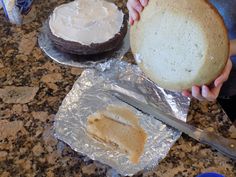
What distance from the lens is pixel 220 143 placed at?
0.79 meters

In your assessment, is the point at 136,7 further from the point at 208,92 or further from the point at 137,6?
the point at 208,92

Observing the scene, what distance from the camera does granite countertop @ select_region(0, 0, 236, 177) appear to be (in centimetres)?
77

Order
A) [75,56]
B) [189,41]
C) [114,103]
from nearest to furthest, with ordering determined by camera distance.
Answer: [189,41] → [114,103] → [75,56]

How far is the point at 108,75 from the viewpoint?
0.97m

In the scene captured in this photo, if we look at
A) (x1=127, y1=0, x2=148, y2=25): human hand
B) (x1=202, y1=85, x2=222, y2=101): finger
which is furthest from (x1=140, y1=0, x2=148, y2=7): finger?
(x1=202, y1=85, x2=222, y2=101): finger

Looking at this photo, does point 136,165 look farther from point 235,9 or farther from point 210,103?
point 235,9

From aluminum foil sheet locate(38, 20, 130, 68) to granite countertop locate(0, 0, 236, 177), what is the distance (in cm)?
2

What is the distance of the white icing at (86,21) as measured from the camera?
3.19 feet

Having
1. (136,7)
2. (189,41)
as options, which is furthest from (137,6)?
(189,41)

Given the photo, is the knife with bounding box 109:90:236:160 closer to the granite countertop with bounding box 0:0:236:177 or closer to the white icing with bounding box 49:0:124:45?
the granite countertop with bounding box 0:0:236:177

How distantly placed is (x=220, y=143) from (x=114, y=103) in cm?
25

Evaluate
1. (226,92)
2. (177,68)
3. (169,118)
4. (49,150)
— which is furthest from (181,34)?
(226,92)

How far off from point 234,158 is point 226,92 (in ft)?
1.54

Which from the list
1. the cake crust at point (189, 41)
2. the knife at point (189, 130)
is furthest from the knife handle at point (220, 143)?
the cake crust at point (189, 41)
